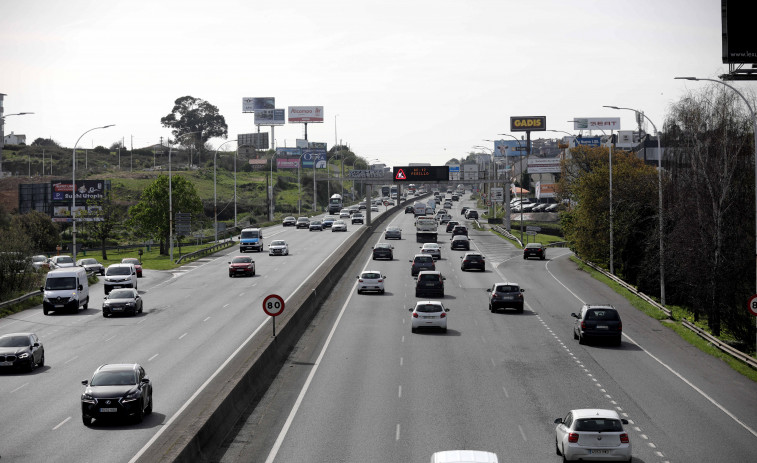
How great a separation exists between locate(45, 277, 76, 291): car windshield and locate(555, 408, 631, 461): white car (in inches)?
1364

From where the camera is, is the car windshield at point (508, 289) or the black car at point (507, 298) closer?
the black car at point (507, 298)

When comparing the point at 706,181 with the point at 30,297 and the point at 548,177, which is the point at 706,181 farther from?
the point at 548,177

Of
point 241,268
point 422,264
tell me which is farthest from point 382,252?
point 241,268

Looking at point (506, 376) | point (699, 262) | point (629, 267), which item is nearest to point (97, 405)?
point (506, 376)

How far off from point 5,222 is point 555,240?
58.2m

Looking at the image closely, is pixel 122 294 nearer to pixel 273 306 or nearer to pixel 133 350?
pixel 133 350

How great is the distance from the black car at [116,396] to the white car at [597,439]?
10530 mm

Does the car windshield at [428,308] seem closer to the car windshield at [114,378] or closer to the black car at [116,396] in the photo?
the black car at [116,396]

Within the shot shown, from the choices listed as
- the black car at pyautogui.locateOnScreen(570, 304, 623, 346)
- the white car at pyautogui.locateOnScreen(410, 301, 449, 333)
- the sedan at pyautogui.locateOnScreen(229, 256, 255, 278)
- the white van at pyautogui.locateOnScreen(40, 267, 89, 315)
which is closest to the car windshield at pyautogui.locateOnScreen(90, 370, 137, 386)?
the white car at pyautogui.locateOnScreen(410, 301, 449, 333)

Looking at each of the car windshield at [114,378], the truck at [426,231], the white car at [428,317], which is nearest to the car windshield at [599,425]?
the car windshield at [114,378]

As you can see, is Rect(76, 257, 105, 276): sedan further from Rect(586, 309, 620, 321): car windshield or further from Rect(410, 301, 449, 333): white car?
Rect(586, 309, 620, 321): car windshield

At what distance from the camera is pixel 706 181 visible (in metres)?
44.0

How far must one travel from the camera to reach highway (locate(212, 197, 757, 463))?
2081 centimetres

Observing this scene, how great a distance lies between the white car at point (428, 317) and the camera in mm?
39312
